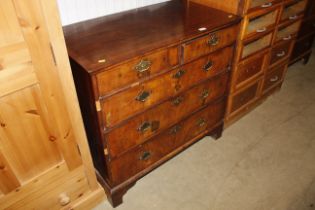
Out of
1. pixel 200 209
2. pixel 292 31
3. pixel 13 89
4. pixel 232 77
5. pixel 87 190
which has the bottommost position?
pixel 200 209

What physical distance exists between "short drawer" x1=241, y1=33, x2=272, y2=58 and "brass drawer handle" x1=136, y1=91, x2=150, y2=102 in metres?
0.89

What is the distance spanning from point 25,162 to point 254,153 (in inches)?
63.0

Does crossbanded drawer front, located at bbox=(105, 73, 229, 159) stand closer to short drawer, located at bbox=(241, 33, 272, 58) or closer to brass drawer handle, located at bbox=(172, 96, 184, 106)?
brass drawer handle, located at bbox=(172, 96, 184, 106)

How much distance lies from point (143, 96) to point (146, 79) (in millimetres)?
97

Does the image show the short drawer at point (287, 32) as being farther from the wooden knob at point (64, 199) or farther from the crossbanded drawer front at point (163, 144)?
the wooden knob at point (64, 199)

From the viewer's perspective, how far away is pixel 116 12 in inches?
70.0

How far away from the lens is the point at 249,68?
2.08 meters

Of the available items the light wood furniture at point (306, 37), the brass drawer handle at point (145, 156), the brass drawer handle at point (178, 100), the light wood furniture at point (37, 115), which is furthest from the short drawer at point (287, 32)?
the light wood furniture at point (37, 115)

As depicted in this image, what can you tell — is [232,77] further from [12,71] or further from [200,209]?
[12,71]

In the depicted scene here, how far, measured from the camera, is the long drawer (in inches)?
52.2

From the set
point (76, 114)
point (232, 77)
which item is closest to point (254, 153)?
point (232, 77)

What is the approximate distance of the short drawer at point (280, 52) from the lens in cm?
224

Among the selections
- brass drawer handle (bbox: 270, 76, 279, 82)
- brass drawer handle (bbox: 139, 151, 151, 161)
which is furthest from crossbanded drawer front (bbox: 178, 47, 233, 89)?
brass drawer handle (bbox: 270, 76, 279, 82)

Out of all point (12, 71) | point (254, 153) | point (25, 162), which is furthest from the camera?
point (254, 153)
